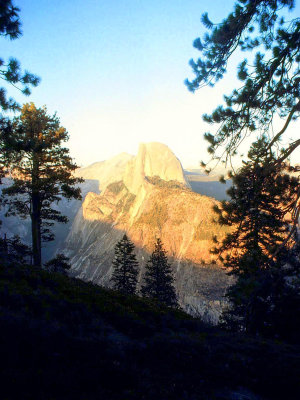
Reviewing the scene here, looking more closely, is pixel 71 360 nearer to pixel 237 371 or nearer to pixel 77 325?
pixel 77 325

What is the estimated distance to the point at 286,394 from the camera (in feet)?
13.1

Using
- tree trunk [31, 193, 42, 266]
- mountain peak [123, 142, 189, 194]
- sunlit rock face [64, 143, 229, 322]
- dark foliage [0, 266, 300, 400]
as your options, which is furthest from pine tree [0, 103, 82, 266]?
mountain peak [123, 142, 189, 194]

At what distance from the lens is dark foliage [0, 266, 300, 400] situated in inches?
128

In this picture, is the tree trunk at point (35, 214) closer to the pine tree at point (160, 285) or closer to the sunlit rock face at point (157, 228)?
the pine tree at point (160, 285)

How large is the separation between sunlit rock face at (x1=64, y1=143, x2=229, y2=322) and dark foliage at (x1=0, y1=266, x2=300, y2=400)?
30.6 metres

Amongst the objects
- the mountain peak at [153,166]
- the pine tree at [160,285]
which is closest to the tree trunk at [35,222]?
the pine tree at [160,285]

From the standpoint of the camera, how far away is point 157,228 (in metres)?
104

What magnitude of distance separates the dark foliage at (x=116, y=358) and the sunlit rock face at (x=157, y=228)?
30.6 metres

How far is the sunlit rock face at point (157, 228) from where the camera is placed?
232 ft

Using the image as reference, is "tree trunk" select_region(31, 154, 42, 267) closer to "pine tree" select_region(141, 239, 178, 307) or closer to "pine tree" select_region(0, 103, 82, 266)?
"pine tree" select_region(0, 103, 82, 266)

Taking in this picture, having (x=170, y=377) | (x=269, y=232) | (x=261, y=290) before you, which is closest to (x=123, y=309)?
(x=170, y=377)

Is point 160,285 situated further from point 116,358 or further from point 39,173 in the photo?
point 116,358

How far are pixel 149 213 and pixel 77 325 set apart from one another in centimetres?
10972

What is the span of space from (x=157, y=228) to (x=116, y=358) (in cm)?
10081
